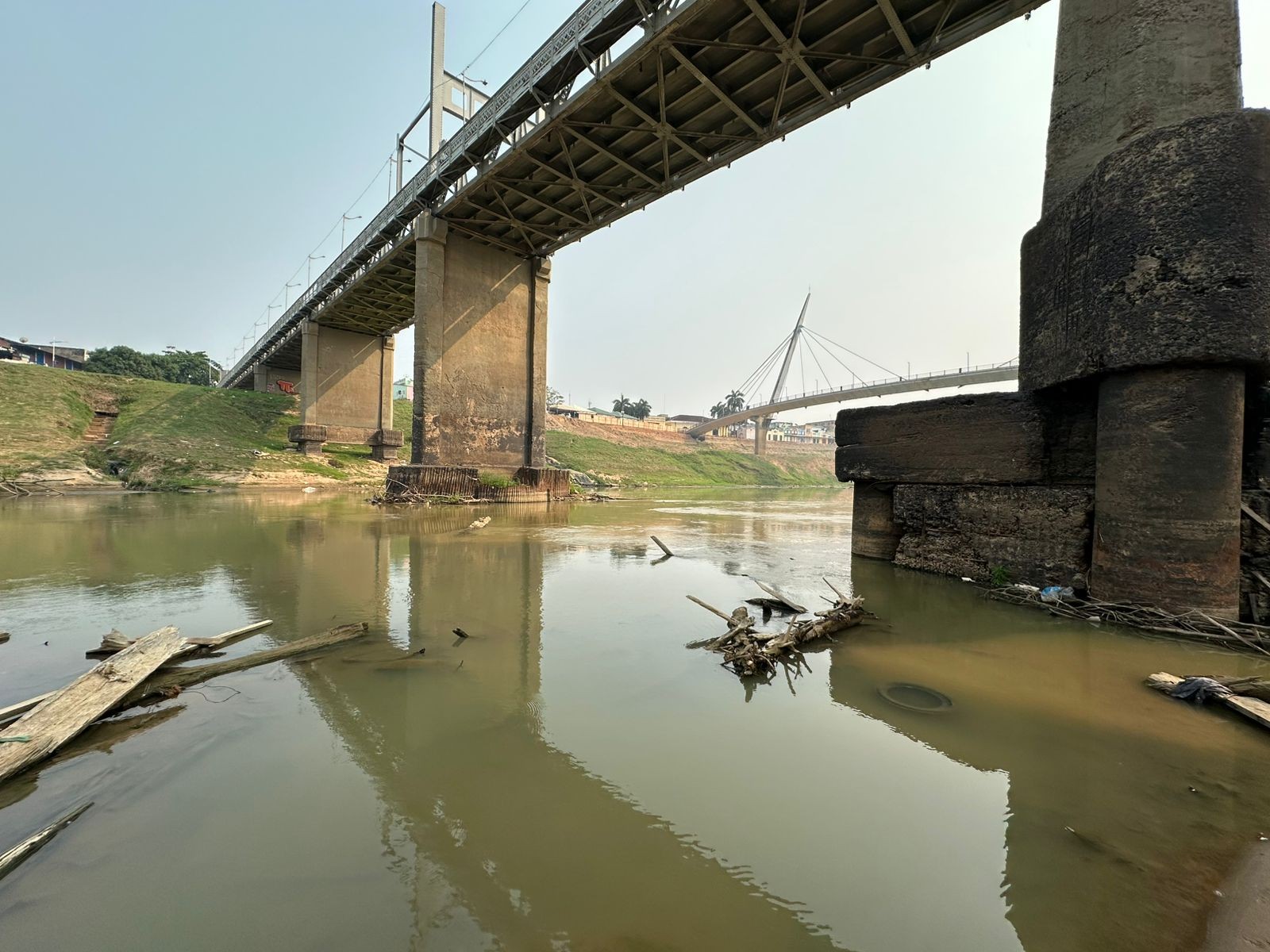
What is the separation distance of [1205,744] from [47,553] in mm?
12496

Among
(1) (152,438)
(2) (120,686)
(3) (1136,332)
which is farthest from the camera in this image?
(1) (152,438)

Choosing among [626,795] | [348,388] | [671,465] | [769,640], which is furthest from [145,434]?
[671,465]

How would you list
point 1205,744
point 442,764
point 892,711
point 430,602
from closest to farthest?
point 442,764
point 1205,744
point 892,711
point 430,602

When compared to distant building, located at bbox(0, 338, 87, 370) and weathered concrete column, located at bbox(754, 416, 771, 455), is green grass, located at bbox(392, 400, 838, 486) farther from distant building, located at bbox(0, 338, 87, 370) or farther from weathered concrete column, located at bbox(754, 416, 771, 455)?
distant building, located at bbox(0, 338, 87, 370)

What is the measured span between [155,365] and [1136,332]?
294 ft

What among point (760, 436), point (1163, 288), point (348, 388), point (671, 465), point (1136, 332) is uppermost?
point (760, 436)

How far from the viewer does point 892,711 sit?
330 centimetres

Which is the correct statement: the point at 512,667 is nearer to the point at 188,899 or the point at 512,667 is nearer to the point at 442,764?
the point at 442,764

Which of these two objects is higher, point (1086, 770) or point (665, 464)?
point (665, 464)

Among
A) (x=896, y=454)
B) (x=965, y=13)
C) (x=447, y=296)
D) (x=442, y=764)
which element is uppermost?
(x=965, y=13)

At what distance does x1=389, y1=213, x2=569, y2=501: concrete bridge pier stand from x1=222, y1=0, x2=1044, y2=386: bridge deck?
1.24 metres

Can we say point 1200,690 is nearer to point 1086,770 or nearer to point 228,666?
point 1086,770

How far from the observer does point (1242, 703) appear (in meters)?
3.27

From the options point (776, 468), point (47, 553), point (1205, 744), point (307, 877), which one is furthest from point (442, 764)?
point (776, 468)
